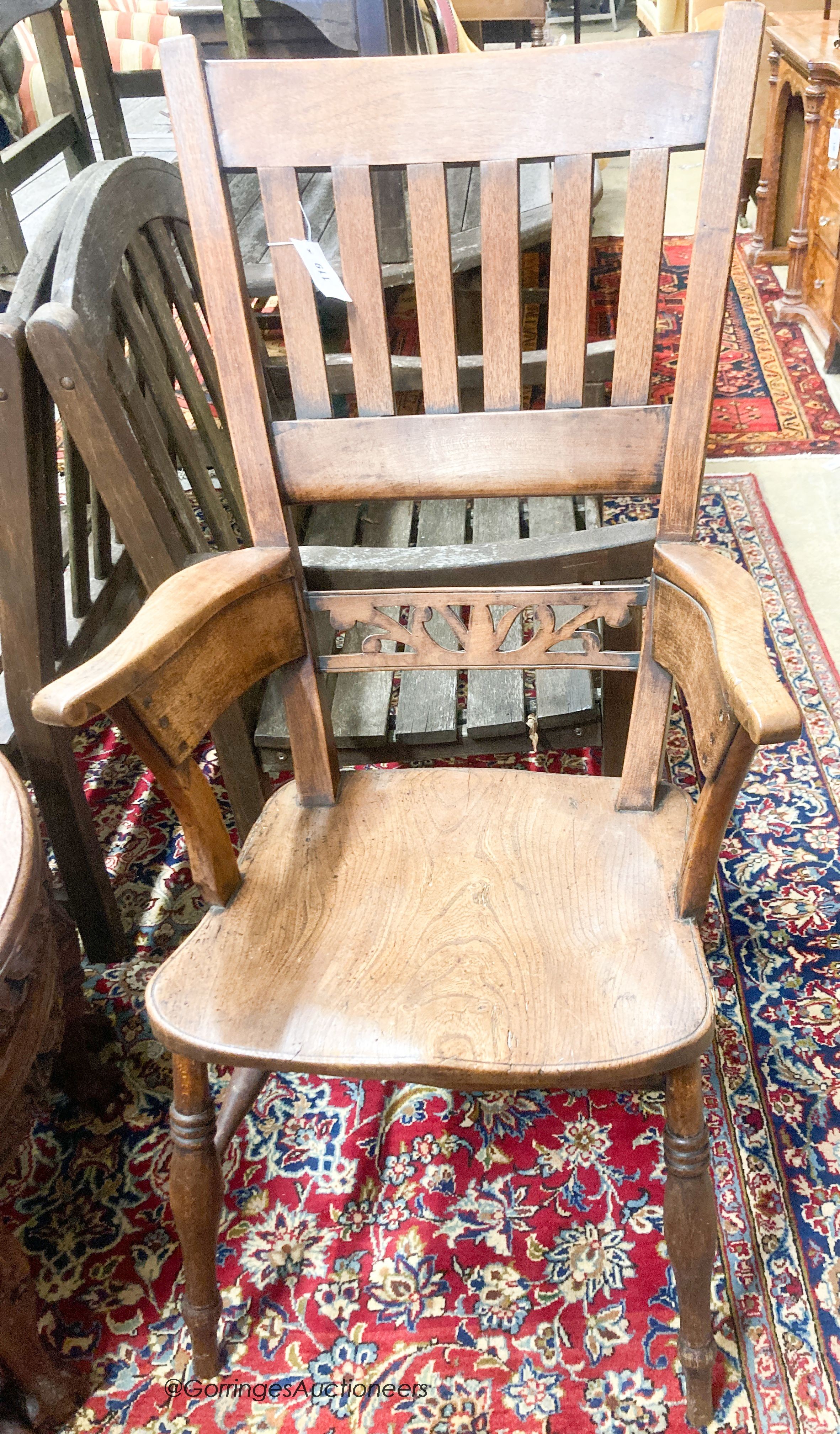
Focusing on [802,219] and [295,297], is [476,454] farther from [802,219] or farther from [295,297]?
[802,219]

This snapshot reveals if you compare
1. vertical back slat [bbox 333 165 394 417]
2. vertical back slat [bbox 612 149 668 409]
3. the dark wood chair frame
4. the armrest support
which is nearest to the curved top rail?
the dark wood chair frame

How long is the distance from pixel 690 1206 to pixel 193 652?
0.68m

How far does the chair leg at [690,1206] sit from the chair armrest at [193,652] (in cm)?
54

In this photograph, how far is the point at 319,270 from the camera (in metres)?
1.00

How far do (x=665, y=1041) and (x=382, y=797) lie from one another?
44cm

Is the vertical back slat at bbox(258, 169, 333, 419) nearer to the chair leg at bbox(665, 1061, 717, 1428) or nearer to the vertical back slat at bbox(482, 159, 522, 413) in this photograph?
the vertical back slat at bbox(482, 159, 522, 413)

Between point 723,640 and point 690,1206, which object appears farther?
point 690,1206

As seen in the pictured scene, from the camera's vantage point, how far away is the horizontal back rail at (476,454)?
1.01 metres

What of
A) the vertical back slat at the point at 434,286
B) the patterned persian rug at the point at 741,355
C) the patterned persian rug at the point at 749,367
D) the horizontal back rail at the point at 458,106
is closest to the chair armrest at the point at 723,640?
the vertical back slat at the point at 434,286

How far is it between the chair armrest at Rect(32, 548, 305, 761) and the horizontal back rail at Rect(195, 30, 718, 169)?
382 millimetres

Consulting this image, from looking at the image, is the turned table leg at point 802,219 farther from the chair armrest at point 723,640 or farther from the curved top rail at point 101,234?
the chair armrest at point 723,640

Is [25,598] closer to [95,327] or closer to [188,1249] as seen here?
[95,327]

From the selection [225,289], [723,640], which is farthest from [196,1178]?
[225,289]

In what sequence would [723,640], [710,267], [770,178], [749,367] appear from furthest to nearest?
1. [770,178]
2. [749,367]
3. [710,267]
4. [723,640]
